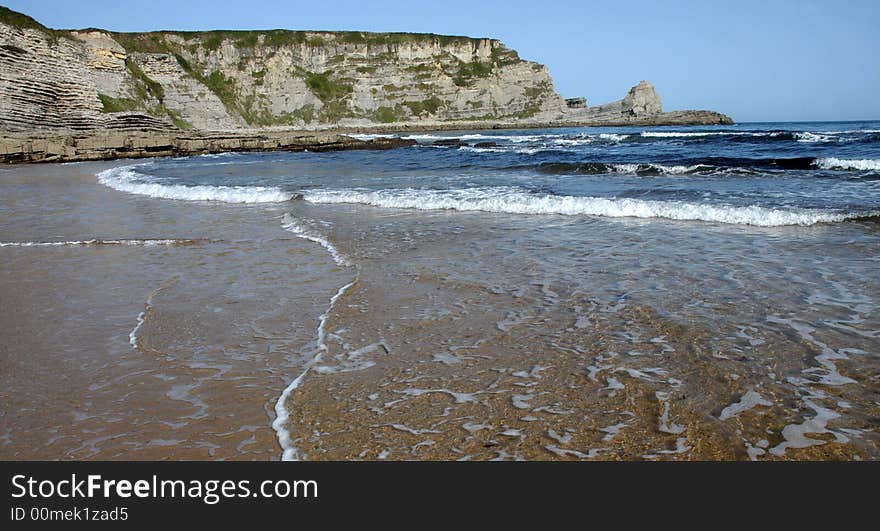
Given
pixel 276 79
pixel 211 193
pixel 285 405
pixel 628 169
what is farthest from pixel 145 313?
pixel 276 79

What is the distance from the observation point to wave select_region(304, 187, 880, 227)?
27.0 ft

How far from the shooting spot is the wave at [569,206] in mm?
8219

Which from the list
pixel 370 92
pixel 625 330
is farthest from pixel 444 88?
pixel 625 330

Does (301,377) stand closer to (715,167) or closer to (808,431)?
(808,431)

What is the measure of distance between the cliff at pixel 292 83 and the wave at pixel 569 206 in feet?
122

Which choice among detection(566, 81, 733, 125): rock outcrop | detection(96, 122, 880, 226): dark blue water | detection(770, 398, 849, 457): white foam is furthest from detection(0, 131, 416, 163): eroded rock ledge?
detection(566, 81, 733, 125): rock outcrop

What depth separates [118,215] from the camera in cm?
998

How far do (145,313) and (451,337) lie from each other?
7.74 feet

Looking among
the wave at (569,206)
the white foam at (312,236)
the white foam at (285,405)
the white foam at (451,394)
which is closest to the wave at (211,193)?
the wave at (569,206)

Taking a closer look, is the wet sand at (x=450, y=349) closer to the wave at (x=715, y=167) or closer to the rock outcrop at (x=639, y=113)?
the wave at (x=715, y=167)

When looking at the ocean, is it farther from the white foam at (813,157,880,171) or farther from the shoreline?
the shoreline

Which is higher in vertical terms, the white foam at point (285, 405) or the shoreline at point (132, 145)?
the shoreline at point (132, 145)

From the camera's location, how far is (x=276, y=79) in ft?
293
